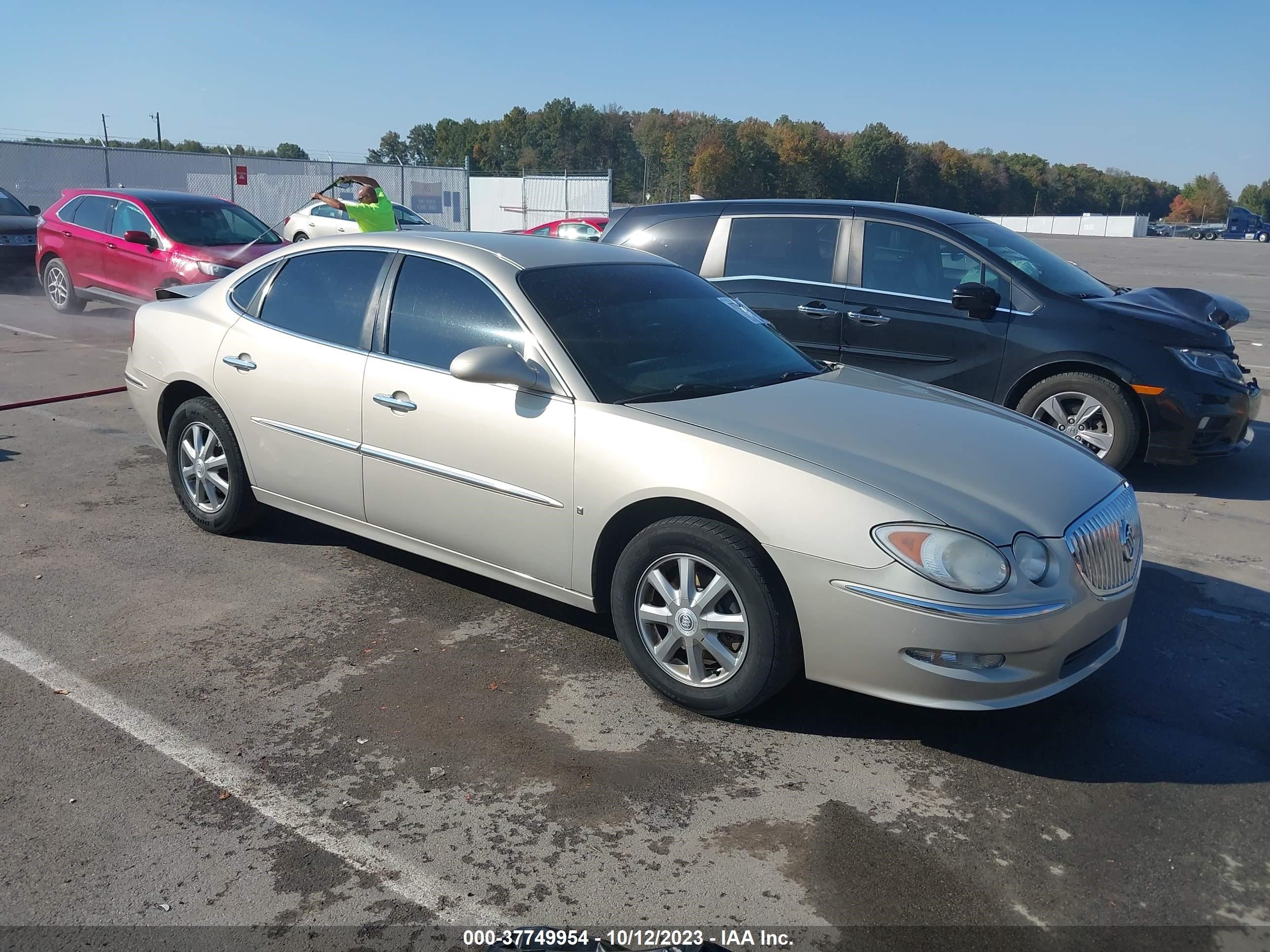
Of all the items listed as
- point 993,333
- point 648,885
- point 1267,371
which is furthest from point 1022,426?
point 1267,371

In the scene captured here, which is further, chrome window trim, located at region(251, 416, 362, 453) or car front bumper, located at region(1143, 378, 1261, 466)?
car front bumper, located at region(1143, 378, 1261, 466)

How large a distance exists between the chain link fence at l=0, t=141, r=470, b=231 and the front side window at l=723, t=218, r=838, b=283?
63.5 ft

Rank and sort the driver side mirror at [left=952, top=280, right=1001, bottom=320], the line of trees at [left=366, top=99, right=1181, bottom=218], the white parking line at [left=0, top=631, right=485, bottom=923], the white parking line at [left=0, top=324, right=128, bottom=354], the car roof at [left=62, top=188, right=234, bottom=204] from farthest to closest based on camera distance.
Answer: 1. the line of trees at [left=366, top=99, right=1181, bottom=218]
2. the car roof at [left=62, top=188, right=234, bottom=204]
3. the white parking line at [left=0, top=324, right=128, bottom=354]
4. the driver side mirror at [left=952, top=280, right=1001, bottom=320]
5. the white parking line at [left=0, top=631, right=485, bottom=923]

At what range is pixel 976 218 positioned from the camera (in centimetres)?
770

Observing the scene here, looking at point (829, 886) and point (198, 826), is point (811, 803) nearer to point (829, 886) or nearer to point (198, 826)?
point (829, 886)

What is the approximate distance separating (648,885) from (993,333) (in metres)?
5.34

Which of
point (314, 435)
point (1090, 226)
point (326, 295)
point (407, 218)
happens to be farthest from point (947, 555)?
point (1090, 226)

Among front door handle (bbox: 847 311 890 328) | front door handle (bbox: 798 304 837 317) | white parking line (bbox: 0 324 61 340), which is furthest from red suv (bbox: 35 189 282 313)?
front door handle (bbox: 847 311 890 328)

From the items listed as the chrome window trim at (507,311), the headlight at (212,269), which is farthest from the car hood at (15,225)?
the chrome window trim at (507,311)

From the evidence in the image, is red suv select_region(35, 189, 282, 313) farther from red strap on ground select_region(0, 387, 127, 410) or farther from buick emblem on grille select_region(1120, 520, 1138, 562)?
buick emblem on grille select_region(1120, 520, 1138, 562)

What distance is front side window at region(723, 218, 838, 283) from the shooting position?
7.61m

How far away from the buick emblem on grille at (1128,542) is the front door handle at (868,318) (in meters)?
3.72

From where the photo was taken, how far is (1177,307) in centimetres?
748

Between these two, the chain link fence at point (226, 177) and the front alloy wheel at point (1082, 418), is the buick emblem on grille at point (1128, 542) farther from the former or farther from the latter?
the chain link fence at point (226, 177)
